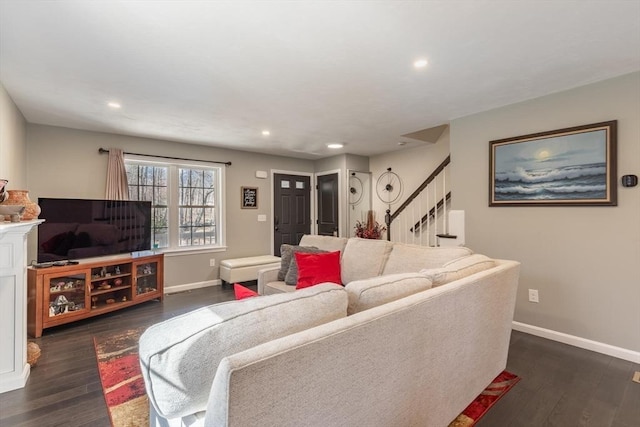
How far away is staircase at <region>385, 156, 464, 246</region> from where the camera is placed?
438cm

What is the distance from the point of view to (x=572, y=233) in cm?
277

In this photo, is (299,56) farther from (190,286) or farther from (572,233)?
(190,286)

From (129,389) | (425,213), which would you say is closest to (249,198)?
(425,213)

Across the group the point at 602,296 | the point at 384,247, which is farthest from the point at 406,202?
the point at 602,296

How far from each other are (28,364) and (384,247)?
3.02m

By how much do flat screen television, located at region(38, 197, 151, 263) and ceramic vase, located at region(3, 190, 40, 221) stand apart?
104 cm

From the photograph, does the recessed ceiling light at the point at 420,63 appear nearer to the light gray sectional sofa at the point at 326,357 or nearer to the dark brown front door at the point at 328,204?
the light gray sectional sofa at the point at 326,357

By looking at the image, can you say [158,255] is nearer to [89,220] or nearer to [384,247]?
[89,220]

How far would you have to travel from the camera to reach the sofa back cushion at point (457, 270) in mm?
1694

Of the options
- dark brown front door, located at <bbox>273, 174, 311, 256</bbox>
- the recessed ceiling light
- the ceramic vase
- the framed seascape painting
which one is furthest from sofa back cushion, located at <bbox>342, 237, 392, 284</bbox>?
dark brown front door, located at <bbox>273, 174, 311, 256</bbox>

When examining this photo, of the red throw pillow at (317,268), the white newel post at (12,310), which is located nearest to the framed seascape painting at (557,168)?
the red throw pillow at (317,268)

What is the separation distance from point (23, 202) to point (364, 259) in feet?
9.38

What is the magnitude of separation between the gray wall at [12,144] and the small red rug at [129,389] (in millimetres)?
1788

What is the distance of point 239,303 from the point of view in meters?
1.09
